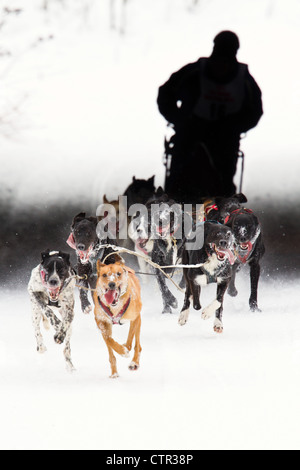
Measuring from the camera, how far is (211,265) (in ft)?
12.3

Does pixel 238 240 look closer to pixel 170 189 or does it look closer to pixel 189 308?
pixel 189 308

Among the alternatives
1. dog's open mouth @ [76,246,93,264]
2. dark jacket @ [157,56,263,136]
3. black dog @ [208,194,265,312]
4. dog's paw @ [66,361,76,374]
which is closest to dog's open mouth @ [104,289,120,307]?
dog's paw @ [66,361,76,374]

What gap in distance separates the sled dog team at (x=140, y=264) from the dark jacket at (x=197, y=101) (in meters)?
0.56

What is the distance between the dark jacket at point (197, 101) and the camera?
4668 mm

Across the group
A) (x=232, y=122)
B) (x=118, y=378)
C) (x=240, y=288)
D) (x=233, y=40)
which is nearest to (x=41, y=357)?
(x=118, y=378)

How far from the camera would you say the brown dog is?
3.14 meters

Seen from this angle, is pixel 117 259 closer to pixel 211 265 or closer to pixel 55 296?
pixel 55 296

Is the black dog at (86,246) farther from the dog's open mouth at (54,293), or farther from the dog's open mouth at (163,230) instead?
the dog's open mouth at (54,293)

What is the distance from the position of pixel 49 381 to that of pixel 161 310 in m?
1.03

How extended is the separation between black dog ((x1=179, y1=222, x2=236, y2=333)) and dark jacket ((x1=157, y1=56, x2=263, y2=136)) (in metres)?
1.23

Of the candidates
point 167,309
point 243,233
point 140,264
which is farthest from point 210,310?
point 140,264

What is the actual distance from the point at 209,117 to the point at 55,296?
2.08 m

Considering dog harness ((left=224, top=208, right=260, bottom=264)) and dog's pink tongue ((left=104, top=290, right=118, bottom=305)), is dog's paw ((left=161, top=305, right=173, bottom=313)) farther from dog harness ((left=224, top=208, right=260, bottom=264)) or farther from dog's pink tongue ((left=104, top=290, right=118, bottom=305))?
dog's pink tongue ((left=104, top=290, right=118, bottom=305))

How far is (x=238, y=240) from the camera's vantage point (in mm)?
4184
